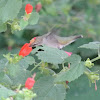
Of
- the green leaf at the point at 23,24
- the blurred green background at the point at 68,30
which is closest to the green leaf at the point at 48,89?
the green leaf at the point at 23,24

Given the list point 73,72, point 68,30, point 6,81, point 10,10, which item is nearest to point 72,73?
point 73,72

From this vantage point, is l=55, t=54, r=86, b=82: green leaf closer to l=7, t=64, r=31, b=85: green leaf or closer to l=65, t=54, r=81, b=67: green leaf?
l=65, t=54, r=81, b=67: green leaf

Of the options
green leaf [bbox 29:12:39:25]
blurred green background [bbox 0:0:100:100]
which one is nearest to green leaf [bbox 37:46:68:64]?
green leaf [bbox 29:12:39:25]

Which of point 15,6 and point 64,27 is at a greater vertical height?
point 15,6

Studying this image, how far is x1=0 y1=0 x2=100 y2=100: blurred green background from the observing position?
184cm

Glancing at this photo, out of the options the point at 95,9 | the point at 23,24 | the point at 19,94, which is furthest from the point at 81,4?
the point at 19,94

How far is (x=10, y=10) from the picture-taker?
4.00ft

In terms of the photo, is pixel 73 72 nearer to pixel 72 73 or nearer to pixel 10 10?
pixel 72 73

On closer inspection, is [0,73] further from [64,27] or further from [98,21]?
[98,21]

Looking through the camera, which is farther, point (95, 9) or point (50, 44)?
point (95, 9)

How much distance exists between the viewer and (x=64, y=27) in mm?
2621

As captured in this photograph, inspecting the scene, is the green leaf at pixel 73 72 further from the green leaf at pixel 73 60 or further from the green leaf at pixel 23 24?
the green leaf at pixel 23 24

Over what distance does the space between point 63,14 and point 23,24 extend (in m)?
1.72

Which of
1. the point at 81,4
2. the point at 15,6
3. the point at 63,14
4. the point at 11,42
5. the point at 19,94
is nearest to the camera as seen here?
the point at 19,94
